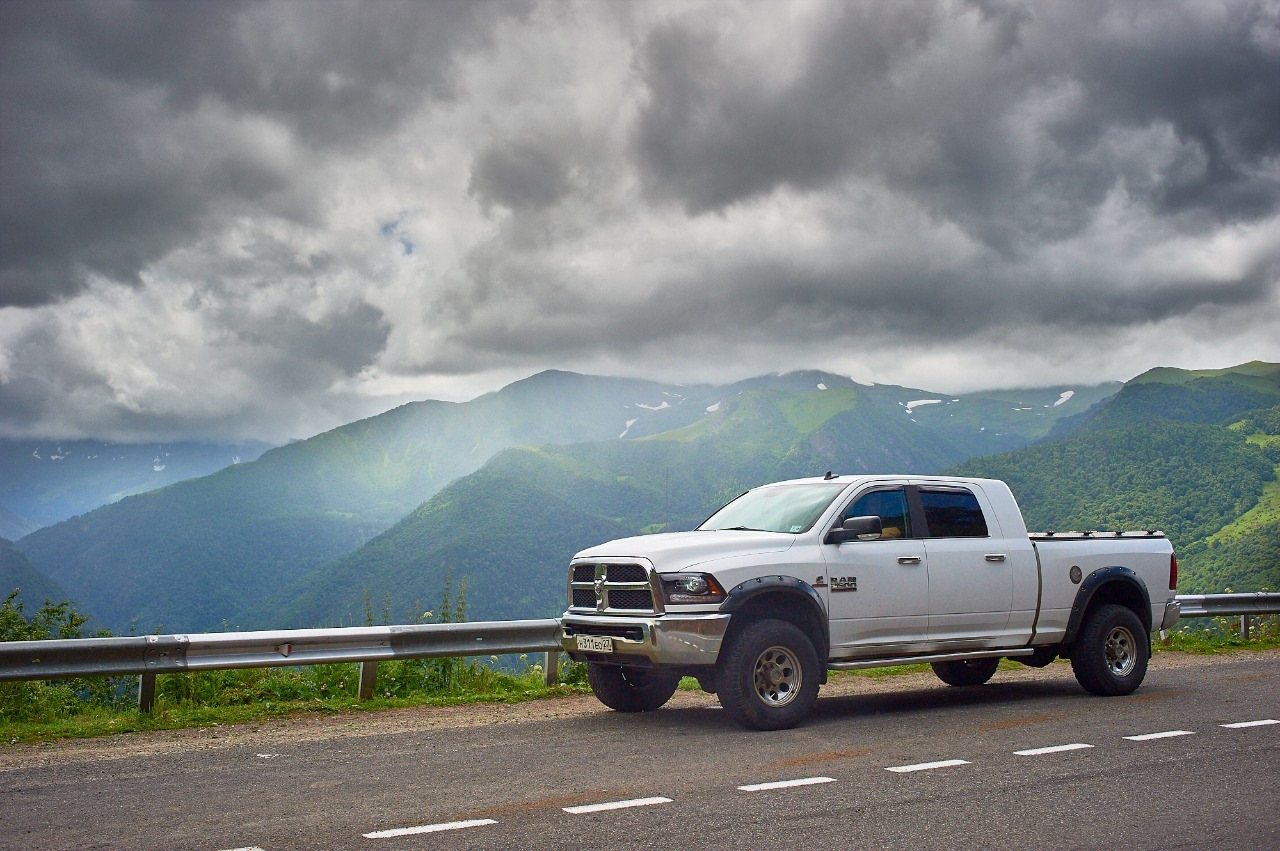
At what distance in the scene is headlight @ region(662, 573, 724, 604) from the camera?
8453 mm

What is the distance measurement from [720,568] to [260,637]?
4.66m

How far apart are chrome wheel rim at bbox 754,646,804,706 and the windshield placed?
1.11m

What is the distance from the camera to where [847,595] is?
29.6ft

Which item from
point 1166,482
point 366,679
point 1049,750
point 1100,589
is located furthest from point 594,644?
point 1166,482

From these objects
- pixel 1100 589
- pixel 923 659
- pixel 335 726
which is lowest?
pixel 335 726

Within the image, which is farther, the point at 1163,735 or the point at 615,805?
the point at 1163,735

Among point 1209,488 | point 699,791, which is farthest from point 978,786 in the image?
point 1209,488

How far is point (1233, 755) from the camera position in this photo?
24.6ft

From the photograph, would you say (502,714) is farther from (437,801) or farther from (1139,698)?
(1139,698)

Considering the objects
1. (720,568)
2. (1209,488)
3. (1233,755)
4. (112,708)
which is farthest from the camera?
(1209,488)

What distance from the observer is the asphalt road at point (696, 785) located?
5430mm

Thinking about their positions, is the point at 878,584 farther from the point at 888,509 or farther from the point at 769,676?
the point at 769,676

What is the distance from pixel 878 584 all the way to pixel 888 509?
82 cm

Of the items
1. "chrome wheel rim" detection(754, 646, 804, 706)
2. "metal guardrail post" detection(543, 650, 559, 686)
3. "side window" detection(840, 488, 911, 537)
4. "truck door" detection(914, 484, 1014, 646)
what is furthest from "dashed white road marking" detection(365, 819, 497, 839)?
"metal guardrail post" detection(543, 650, 559, 686)
